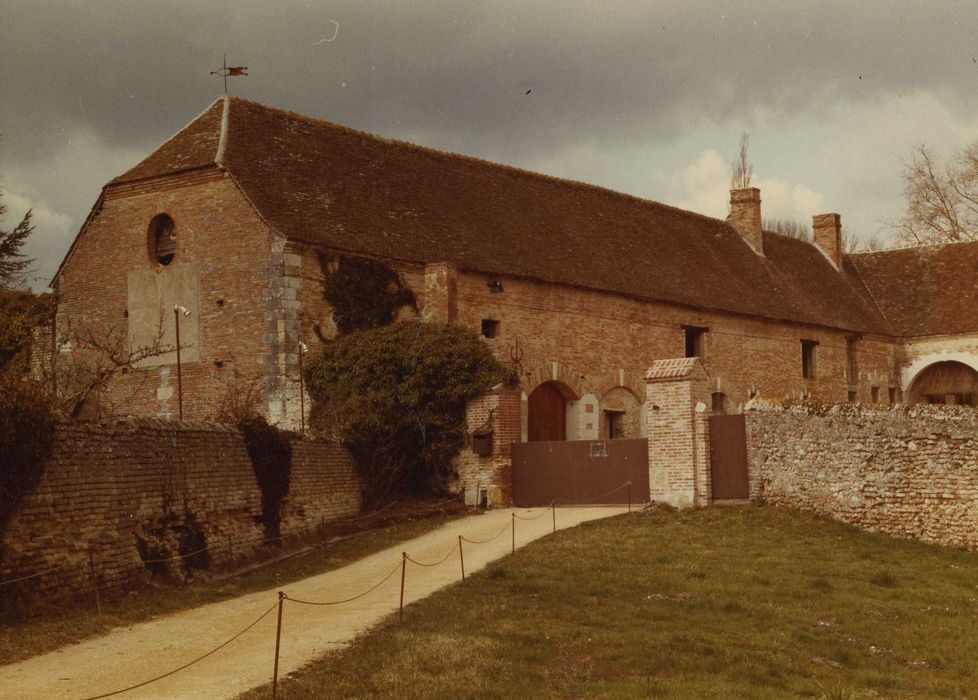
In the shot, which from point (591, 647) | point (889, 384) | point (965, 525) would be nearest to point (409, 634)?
point (591, 647)

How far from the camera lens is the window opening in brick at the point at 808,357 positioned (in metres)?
36.3

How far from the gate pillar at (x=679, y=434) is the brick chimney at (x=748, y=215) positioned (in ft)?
60.0

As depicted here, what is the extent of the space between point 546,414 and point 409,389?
17.3ft

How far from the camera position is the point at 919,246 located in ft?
141

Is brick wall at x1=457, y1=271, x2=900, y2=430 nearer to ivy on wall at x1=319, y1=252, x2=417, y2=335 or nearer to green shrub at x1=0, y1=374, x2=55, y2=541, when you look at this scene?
ivy on wall at x1=319, y1=252, x2=417, y2=335

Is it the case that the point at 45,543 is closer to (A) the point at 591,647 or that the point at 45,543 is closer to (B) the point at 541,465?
(A) the point at 591,647

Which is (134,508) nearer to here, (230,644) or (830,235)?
(230,644)

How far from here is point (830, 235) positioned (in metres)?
42.9

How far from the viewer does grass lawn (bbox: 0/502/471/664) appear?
11625 millimetres

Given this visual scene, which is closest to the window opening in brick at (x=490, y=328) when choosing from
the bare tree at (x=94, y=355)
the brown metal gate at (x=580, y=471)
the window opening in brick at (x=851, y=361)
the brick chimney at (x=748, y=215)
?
the brown metal gate at (x=580, y=471)

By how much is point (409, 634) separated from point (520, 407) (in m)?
12.5

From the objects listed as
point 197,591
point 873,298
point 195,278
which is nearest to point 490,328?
point 195,278

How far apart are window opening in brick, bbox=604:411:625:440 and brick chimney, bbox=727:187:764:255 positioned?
11416mm

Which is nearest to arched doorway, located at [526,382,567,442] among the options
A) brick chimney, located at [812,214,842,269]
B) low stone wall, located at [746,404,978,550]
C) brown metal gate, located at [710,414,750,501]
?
brown metal gate, located at [710,414,750,501]
